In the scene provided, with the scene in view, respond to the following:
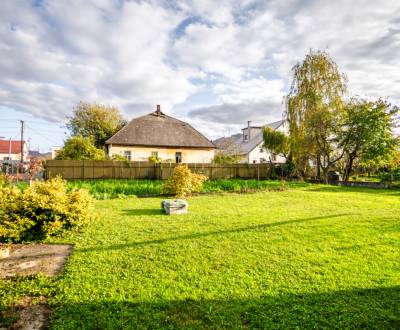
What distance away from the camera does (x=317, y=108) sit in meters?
19.1

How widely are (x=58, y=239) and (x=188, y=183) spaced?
7461mm

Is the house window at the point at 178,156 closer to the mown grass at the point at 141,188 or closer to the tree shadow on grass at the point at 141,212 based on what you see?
the mown grass at the point at 141,188

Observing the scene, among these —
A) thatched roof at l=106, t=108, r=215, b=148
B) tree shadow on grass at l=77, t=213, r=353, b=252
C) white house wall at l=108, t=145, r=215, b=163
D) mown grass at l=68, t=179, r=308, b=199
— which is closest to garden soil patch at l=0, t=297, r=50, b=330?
tree shadow on grass at l=77, t=213, r=353, b=252

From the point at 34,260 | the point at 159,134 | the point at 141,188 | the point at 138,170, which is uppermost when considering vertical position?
the point at 159,134

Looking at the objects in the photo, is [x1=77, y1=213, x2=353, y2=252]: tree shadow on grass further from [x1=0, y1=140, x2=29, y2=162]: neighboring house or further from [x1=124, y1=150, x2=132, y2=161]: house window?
[x1=0, y1=140, x2=29, y2=162]: neighboring house

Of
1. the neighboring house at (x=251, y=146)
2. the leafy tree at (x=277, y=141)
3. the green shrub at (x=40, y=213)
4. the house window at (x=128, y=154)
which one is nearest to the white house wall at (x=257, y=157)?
the neighboring house at (x=251, y=146)

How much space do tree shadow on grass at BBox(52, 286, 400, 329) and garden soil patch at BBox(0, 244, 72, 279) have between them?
123 cm

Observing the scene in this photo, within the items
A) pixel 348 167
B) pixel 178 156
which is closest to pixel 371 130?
pixel 348 167

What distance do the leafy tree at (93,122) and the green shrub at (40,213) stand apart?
84.6ft

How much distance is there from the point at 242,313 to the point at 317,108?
19.3 metres

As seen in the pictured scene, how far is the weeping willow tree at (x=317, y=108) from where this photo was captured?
18.6 m

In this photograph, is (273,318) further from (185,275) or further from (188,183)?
(188,183)

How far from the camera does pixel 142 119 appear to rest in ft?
90.5

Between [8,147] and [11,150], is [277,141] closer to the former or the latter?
[11,150]
